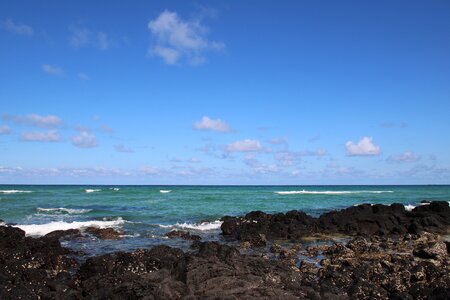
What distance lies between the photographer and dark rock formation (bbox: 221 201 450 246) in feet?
75.8

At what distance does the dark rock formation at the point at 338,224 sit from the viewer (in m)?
23.1

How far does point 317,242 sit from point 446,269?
901 cm

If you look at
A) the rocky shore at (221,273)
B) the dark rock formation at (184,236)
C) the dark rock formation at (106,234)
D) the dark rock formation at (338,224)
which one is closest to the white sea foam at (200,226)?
the dark rock formation at (338,224)

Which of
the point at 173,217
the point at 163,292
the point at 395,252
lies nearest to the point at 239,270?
the point at 163,292

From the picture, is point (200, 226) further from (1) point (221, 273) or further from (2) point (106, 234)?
(1) point (221, 273)

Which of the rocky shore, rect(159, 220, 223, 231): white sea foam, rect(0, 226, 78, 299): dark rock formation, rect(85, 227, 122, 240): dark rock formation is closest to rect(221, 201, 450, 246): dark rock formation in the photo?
rect(159, 220, 223, 231): white sea foam

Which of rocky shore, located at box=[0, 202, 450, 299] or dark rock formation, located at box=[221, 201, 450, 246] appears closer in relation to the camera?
rocky shore, located at box=[0, 202, 450, 299]

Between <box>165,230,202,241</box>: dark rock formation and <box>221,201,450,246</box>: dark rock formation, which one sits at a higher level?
<box>221,201,450,246</box>: dark rock formation

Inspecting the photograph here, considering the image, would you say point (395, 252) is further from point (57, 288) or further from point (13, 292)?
point (13, 292)

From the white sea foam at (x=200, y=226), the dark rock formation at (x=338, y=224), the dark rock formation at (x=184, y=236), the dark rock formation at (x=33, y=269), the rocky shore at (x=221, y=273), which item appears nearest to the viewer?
the rocky shore at (x=221, y=273)

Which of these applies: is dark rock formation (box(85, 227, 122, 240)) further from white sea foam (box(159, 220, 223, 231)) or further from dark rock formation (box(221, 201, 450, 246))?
dark rock formation (box(221, 201, 450, 246))

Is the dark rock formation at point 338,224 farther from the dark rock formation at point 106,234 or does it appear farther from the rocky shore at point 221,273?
the dark rock formation at point 106,234

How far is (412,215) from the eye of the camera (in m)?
27.9

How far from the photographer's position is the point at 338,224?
83.0 ft
